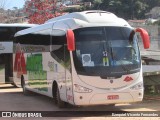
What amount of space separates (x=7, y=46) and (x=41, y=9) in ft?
37.7

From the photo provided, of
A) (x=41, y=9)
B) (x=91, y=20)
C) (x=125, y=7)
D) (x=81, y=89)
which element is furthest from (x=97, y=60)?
(x=125, y=7)

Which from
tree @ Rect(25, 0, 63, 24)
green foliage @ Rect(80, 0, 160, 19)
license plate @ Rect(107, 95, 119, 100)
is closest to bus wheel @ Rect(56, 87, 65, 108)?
license plate @ Rect(107, 95, 119, 100)

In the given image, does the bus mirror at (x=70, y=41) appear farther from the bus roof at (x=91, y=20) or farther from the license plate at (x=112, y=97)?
the license plate at (x=112, y=97)

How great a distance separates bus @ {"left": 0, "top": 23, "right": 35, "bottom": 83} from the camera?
2505cm

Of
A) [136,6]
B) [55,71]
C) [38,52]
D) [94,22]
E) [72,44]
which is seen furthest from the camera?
[136,6]

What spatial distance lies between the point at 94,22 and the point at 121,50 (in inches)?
47.5

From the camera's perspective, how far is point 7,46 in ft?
82.2

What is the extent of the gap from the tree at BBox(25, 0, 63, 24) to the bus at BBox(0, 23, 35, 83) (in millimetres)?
10154

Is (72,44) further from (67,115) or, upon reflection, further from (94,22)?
(67,115)

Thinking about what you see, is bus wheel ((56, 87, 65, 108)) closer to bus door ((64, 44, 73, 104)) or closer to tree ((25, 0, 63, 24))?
bus door ((64, 44, 73, 104))

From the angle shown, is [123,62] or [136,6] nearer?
[123,62]

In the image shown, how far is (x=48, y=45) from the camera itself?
1560 cm

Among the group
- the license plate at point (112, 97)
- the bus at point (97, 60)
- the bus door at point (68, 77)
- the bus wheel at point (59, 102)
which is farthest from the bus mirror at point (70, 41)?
the bus wheel at point (59, 102)

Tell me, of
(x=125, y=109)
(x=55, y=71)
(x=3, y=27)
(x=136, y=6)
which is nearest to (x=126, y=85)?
A: (x=125, y=109)
